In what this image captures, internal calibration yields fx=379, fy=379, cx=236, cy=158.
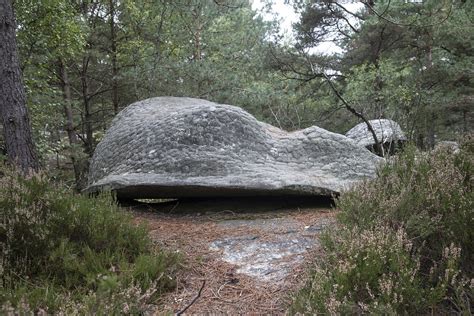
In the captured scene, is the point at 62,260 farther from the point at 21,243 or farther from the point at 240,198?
the point at 240,198

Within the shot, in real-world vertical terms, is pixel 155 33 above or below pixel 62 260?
above

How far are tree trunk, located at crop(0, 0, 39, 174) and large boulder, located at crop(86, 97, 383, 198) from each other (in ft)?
3.32

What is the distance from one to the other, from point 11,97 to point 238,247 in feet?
11.1

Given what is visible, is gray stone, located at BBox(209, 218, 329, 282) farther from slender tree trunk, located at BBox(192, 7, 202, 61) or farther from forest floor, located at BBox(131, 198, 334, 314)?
slender tree trunk, located at BBox(192, 7, 202, 61)

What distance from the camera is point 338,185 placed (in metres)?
4.83

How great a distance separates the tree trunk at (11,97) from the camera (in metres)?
4.65

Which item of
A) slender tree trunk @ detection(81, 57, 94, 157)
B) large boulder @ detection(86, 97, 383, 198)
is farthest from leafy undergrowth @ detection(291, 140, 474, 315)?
slender tree trunk @ detection(81, 57, 94, 157)

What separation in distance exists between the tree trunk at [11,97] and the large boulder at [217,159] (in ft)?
3.32

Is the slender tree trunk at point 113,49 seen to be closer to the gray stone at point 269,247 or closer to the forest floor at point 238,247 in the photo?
the forest floor at point 238,247

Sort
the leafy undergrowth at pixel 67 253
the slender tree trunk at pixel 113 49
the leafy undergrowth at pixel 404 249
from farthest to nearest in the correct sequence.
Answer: the slender tree trunk at pixel 113 49
the leafy undergrowth at pixel 67 253
the leafy undergrowth at pixel 404 249

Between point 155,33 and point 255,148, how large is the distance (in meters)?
8.47

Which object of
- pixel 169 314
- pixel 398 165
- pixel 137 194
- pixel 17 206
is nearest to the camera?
pixel 169 314

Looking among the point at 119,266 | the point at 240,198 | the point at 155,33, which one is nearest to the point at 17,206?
the point at 119,266

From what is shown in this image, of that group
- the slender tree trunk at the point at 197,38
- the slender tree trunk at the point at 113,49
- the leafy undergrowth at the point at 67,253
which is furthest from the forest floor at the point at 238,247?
the slender tree trunk at the point at 197,38
